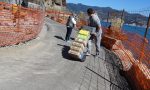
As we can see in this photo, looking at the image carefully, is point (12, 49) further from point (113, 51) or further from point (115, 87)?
point (113, 51)

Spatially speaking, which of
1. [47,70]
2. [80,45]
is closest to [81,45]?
[80,45]

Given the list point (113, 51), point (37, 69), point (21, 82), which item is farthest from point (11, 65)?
point (113, 51)

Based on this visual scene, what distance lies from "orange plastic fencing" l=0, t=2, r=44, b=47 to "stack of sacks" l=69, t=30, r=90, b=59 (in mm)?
2787

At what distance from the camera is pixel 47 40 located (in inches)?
754

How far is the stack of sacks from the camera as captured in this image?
14056mm

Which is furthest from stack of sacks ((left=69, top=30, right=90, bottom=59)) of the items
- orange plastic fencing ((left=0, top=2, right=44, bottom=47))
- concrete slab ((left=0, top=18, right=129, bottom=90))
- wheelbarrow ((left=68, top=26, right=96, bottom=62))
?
orange plastic fencing ((left=0, top=2, right=44, bottom=47))

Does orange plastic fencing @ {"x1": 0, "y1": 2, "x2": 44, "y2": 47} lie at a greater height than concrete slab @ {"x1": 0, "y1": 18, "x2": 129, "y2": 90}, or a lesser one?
greater

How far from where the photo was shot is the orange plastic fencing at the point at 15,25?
47.4 feet

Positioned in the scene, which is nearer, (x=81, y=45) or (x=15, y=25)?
Answer: (x=81, y=45)

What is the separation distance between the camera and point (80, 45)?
Result: 14.2m

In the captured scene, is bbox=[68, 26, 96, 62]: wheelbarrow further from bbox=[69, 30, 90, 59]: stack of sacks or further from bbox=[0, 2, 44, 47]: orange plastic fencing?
bbox=[0, 2, 44, 47]: orange plastic fencing

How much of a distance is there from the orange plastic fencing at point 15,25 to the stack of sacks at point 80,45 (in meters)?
2.79

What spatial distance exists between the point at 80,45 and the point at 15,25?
3408mm

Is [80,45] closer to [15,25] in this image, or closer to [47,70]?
[47,70]
